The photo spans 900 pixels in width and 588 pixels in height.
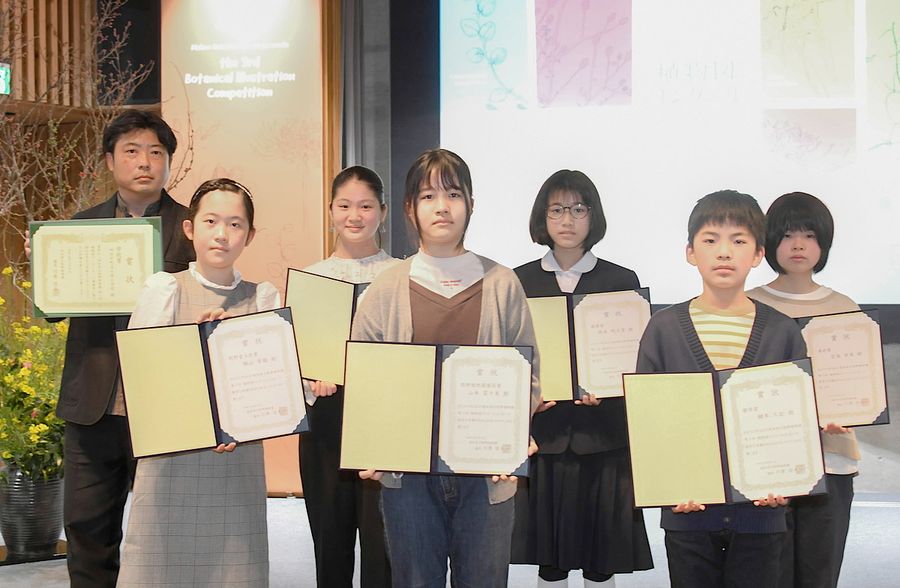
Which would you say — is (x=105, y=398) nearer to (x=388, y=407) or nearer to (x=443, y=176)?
(x=388, y=407)

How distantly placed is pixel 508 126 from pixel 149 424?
3.35 meters

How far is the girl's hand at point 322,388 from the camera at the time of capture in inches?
109

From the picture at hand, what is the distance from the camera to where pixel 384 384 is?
88.0 inches

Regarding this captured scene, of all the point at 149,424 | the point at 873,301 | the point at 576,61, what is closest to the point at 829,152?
the point at 873,301

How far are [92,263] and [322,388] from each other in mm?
805

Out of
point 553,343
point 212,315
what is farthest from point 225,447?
point 553,343

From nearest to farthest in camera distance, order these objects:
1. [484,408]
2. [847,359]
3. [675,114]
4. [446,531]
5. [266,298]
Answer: [484,408] < [446,531] < [266,298] < [847,359] < [675,114]

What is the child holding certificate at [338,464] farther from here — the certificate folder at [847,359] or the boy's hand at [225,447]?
the certificate folder at [847,359]

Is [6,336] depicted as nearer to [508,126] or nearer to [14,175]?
[14,175]

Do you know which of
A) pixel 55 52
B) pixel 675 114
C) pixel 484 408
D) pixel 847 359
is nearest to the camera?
pixel 484 408

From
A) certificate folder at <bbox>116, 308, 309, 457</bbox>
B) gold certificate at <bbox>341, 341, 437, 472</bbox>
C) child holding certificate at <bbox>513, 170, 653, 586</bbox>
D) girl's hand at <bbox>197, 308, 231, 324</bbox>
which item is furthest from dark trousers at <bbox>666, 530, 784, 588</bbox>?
girl's hand at <bbox>197, 308, 231, 324</bbox>

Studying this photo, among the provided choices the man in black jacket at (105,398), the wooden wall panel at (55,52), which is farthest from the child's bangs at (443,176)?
the wooden wall panel at (55,52)

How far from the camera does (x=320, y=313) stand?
2.85 metres

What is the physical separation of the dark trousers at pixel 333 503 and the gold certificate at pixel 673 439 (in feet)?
3.07
